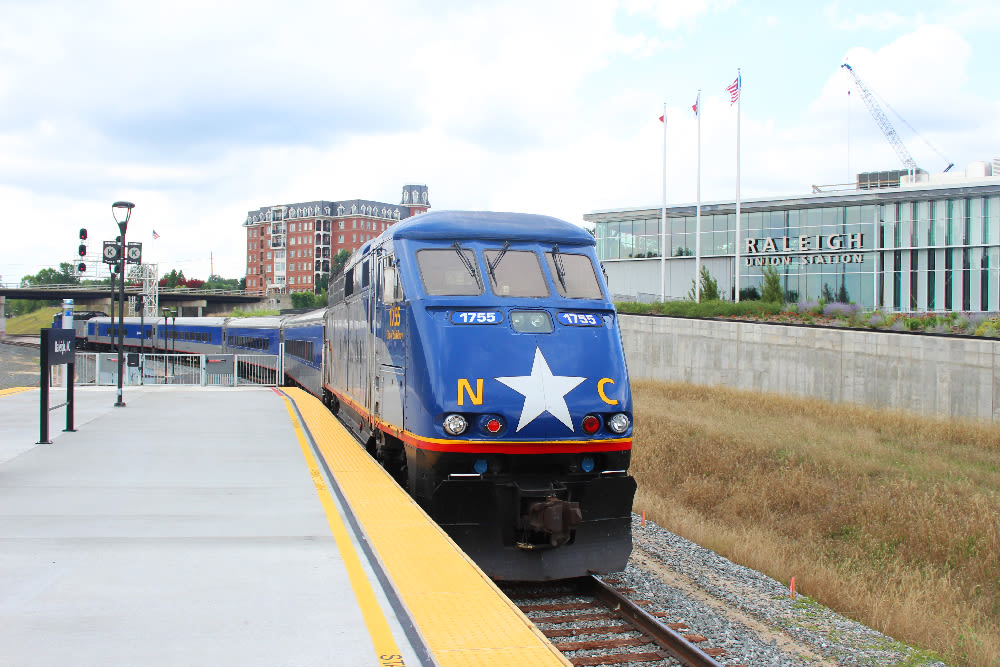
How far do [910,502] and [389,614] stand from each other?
35.5 feet

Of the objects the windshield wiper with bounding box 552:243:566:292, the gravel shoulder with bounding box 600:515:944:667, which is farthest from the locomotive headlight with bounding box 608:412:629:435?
the gravel shoulder with bounding box 600:515:944:667

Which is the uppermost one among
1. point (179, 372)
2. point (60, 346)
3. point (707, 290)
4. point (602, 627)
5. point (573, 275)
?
point (707, 290)

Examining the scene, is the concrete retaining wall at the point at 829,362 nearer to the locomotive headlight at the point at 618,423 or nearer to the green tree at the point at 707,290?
the green tree at the point at 707,290

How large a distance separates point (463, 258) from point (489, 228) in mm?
478

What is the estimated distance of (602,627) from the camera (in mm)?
6809

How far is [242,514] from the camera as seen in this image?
7609 millimetres

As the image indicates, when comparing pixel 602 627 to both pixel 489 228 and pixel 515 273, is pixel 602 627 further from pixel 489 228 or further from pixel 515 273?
pixel 489 228

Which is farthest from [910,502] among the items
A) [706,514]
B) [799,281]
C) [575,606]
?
[799,281]

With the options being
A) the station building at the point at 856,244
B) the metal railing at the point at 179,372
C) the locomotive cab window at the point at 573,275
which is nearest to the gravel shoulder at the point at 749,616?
the locomotive cab window at the point at 573,275

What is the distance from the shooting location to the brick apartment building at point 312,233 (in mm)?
138375

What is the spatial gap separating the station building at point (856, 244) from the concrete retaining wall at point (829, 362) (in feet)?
24.0

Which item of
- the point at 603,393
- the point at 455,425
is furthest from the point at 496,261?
the point at 455,425

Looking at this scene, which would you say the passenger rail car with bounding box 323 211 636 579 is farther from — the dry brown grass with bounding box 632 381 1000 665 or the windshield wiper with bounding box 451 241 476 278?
the dry brown grass with bounding box 632 381 1000 665

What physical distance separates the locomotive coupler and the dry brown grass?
→ 3629mm
